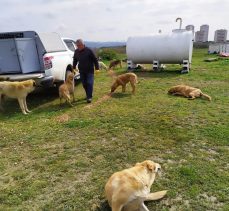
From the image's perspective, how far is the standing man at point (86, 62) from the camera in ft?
29.9

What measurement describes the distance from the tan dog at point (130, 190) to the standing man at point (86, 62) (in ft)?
18.2

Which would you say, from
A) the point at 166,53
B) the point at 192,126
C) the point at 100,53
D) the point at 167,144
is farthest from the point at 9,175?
the point at 100,53

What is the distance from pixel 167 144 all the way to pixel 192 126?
4.15 feet

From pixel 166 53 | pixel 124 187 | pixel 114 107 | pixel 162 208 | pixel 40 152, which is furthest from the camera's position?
pixel 166 53

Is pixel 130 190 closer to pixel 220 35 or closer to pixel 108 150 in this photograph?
pixel 108 150

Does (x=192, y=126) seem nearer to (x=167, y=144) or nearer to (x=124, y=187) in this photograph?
(x=167, y=144)

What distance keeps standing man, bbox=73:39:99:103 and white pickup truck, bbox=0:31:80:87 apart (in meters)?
0.83

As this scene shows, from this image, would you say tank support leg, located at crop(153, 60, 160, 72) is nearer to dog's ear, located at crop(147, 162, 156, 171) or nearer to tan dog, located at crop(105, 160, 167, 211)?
dog's ear, located at crop(147, 162, 156, 171)

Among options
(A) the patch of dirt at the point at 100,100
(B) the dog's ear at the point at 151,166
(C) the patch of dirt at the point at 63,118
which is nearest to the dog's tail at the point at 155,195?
(B) the dog's ear at the point at 151,166

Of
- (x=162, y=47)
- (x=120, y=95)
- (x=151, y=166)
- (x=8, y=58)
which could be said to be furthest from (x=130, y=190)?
(x=162, y=47)

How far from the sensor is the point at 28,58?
9.35 metres

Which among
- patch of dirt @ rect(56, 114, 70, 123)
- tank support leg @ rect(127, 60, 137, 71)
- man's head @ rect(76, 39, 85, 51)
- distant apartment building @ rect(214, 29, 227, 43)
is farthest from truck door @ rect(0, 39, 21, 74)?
distant apartment building @ rect(214, 29, 227, 43)

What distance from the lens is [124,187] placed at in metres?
3.62

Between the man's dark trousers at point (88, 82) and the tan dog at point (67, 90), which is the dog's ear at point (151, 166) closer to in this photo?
the tan dog at point (67, 90)
